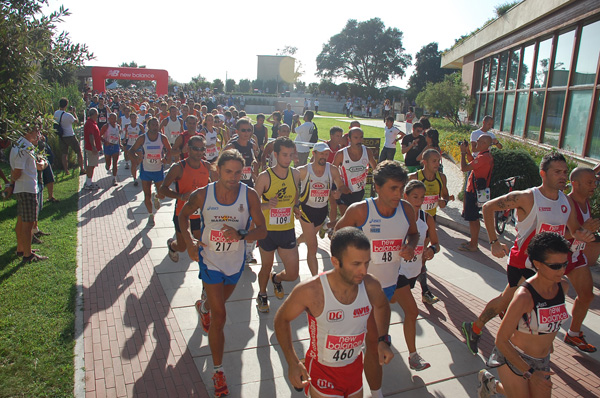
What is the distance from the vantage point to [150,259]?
7.58 m

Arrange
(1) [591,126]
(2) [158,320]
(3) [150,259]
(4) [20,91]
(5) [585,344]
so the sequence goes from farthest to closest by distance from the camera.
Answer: (1) [591,126] < (3) [150,259] < (2) [158,320] < (5) [585,344] < (4) [20,91]

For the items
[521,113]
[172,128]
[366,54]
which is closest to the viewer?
[172,128]

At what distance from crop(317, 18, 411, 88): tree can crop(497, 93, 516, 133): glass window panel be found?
67.3m

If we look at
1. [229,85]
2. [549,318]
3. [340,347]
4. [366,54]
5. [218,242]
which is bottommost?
[340,347]

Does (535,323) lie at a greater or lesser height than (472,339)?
greater

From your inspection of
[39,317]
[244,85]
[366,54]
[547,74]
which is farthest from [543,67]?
[366,54]

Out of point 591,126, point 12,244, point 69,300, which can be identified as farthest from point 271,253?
point 591,126

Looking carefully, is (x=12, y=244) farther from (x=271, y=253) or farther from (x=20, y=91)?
(x=20, y=91)

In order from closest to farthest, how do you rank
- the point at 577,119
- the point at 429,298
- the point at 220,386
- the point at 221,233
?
the point at 220,386 < the point at 221,233 < the point at 429,298 < the point at 577,119

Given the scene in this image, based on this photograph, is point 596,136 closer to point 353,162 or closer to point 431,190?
point 431,190

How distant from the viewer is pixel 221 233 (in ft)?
14.4

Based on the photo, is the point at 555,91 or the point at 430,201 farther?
the point at 555,91

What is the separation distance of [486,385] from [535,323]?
2.80 feet

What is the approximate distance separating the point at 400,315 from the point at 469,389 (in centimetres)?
155
